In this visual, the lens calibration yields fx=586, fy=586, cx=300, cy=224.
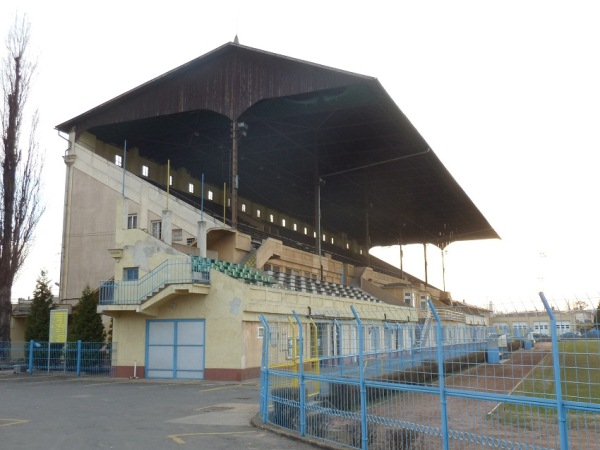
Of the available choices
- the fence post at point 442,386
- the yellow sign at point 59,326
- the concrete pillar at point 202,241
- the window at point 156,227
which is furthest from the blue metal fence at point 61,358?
the fence post at point 442,386

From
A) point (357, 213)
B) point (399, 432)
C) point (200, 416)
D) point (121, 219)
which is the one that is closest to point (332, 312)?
point (121, 219)

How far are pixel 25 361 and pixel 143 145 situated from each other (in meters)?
19.7

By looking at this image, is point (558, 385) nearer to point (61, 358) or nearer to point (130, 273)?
point (130, 273)

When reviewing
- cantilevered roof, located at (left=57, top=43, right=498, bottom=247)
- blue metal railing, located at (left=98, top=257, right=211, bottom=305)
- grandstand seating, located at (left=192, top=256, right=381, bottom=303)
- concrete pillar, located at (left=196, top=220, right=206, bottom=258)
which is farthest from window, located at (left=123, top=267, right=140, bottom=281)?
cantilevered roof, located at (left=57, top=43, right=498, bottom=247)

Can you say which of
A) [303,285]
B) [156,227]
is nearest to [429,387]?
[303,285]

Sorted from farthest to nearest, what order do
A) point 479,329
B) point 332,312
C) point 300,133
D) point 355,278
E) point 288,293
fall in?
point 355,278, point 300,133, point 332,312, point 288,293, point 479,329

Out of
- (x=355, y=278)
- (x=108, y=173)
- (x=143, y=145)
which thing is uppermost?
(x=143, y=145)

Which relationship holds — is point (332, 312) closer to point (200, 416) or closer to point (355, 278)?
point (200, 416)

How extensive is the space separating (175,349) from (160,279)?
3.28 m

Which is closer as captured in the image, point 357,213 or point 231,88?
point 231,88

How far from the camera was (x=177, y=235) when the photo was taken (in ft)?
121

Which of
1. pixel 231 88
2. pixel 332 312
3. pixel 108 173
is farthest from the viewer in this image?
pixel 108 173

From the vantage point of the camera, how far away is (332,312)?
3184 cm

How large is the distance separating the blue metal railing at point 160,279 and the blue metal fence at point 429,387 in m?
11.3
